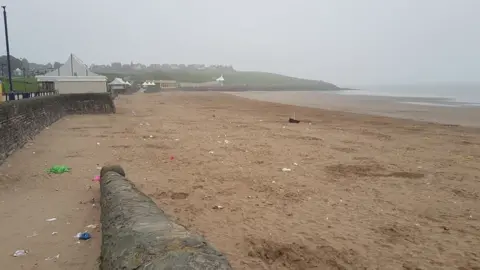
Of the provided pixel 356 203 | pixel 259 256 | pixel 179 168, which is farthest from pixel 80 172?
pixel 356 203

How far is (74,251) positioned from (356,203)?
435 centimetres

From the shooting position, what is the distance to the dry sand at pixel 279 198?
4.30 m

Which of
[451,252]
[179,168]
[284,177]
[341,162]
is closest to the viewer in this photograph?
[451,252]

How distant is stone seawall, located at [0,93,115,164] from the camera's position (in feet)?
28.7

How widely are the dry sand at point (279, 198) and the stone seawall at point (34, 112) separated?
1.43 ft

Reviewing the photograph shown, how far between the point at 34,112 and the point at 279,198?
10.2 m

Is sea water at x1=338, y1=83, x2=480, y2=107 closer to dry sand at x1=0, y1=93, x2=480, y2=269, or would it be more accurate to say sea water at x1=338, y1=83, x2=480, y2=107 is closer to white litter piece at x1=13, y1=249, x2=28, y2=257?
dry sand at x1=0, y1=93, x2=480, y2=269

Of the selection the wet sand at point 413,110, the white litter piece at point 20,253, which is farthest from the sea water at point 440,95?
the white litter piece at point 20,253

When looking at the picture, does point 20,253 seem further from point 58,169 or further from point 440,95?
point 440,95

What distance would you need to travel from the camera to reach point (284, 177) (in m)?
7.64

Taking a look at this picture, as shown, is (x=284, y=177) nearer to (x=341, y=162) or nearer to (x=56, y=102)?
(x=341, y=162)

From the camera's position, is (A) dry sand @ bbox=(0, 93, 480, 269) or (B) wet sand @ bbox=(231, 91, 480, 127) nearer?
(A) dry sand @ bbox=(0, 93, 480, 269)

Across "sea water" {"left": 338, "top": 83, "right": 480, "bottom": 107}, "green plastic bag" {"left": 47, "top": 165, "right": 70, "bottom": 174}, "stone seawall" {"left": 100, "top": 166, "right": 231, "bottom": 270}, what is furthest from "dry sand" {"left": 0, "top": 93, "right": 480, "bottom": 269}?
"sea water" {"left": 338, "top": 83, "right": 480, "bottom": 107}

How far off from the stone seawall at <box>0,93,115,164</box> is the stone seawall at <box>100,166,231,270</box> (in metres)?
5.61
